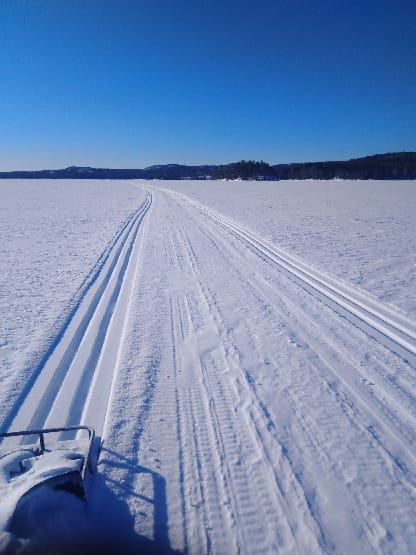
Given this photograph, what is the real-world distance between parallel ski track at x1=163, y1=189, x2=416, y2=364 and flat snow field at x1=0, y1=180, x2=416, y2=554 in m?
0.03

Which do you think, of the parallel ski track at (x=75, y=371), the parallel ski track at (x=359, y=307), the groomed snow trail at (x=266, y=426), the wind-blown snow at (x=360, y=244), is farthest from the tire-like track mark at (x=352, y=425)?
the wind-blown snow at (x=360, y=244)

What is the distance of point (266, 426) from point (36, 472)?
1873mm

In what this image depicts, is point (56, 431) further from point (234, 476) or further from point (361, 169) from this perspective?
point (361, 169)

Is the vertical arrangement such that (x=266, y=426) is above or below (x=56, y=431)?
below

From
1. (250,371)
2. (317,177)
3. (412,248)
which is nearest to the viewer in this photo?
(250,371)

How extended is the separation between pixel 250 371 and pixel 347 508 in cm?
182

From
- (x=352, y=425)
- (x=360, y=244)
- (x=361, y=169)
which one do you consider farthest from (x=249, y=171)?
(x=352, y=425)

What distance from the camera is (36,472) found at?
2.59m

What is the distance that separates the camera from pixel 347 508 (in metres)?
2.52

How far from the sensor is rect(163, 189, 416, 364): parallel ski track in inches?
196

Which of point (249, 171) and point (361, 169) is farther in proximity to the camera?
point (249, 171)

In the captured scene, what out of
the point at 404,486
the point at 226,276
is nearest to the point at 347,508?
the point at 404,486

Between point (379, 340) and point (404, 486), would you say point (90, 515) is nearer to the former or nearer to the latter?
point (404, 486)

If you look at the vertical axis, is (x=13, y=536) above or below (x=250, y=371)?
above
